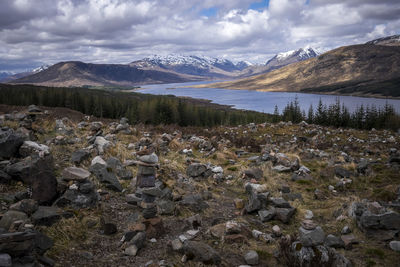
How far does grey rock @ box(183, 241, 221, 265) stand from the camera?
4469mm

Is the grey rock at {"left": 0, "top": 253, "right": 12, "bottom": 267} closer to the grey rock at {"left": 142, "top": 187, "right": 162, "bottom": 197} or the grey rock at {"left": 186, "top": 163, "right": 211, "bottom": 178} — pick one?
the grey rock at {"left": 142, "top": 187, "right": 162, "bottom": 197}

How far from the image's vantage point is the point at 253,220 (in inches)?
251

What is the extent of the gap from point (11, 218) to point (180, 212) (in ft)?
11.3

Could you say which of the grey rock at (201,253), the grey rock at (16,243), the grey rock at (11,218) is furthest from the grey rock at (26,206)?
the grey rock at (201,253)

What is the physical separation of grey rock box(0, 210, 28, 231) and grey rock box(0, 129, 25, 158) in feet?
11.7

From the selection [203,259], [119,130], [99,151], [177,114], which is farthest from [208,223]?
[177,114]

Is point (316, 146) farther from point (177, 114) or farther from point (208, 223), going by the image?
point (177, 114)

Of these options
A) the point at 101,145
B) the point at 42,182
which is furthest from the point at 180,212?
the point at 101,145

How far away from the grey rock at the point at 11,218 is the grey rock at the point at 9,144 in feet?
11.7

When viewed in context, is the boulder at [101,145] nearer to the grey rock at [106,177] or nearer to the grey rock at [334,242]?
the grey rock at [106,177]

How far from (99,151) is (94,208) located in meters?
3.88

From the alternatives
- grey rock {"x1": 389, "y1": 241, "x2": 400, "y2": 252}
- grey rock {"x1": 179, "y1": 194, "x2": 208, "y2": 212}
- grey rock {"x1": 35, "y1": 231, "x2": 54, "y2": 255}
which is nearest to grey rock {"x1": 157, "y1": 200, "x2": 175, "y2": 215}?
grey rock {"x1": 179, "y1": 194, "x2": 208, "y2": 212}

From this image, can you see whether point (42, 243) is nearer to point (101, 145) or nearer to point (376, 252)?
point (101, 145)

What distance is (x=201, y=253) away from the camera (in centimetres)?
455
